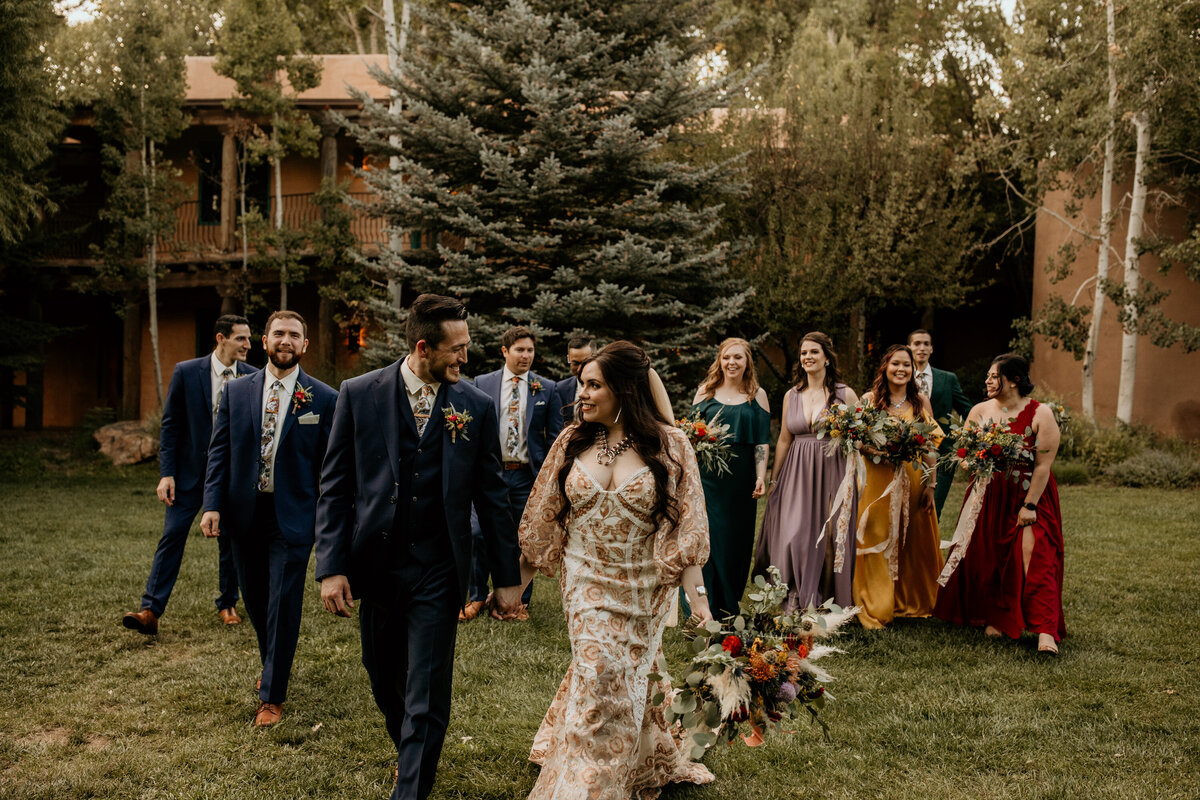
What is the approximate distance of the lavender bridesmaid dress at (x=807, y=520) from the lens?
7.42 meters

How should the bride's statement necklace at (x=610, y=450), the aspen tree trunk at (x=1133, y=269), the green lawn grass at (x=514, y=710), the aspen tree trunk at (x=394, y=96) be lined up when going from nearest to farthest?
1. the bride's statement necklace at (x=610, y=450)
2. the green lawn grass at (x=514, y=710)
3. the aspen tree trunk at (x=394, y=96)
4. the aspen tree trunk at (x=1133, y=269)

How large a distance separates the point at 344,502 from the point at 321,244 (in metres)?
16.4

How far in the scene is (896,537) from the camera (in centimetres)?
753

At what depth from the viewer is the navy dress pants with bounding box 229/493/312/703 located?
5301mm

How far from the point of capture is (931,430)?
720cm

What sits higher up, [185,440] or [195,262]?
[195,262]

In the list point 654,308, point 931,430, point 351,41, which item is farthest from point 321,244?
point 351,41

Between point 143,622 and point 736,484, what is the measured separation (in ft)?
15.5

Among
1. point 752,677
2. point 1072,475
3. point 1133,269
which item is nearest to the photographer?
point 752,677

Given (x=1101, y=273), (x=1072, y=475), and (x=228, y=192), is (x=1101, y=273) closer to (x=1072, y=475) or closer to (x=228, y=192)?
(x=1072, y=475)

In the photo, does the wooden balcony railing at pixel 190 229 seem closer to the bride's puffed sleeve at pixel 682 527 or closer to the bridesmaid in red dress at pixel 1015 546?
the bridesmaid in red dress at pixel 1015 546

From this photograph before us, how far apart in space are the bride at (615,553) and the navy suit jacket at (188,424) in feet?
12.5

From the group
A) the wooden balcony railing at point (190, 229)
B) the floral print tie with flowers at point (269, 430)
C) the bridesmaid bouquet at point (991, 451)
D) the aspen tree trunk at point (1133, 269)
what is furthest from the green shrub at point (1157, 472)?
the wooden balcony railing at point (190, 229)

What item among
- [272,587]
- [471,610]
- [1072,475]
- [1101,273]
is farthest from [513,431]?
[1101,273]
